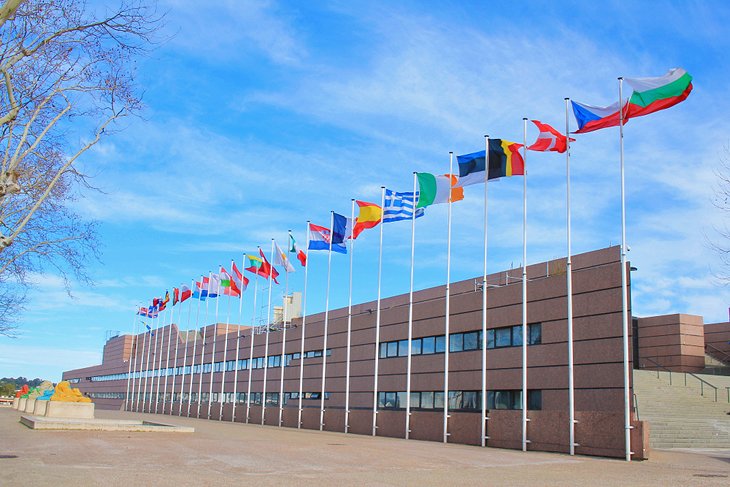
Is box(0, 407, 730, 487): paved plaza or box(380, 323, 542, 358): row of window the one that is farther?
box(380, 323, 542, 358): row of window

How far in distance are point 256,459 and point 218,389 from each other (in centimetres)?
4185

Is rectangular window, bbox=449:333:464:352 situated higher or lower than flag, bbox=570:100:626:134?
lower

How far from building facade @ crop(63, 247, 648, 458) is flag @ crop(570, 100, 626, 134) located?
4.67 meters

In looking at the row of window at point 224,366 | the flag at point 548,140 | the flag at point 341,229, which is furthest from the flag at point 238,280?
the flag at point 548,140

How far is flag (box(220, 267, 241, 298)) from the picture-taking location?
47606 mm

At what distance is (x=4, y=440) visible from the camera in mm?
20453

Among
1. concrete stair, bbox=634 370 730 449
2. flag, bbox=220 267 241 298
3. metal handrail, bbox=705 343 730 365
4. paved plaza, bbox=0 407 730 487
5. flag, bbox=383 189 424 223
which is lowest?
paved plaza, bbox=0 407 730 487

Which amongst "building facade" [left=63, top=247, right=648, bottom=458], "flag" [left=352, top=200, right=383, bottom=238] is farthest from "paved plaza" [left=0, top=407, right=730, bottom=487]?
"flag" [left=352, top=200, right=383, bottom=238]

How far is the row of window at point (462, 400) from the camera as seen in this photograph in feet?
87.9

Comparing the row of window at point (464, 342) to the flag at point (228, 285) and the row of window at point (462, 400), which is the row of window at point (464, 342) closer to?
the row of window at point (462, 400)

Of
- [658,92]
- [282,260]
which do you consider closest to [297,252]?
[282,260]

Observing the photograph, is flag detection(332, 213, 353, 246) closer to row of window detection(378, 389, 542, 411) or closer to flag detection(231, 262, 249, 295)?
row of window detection(378, 389, 542, 411)

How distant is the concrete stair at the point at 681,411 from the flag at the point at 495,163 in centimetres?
1083

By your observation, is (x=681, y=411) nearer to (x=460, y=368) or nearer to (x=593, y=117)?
(x=460, y=368)
